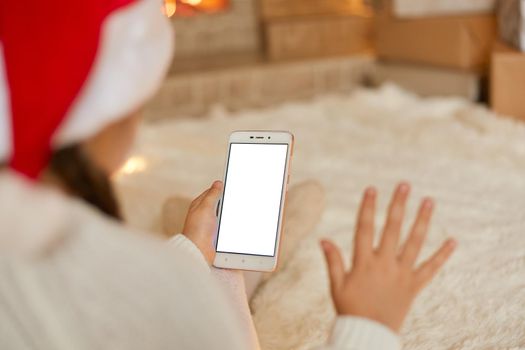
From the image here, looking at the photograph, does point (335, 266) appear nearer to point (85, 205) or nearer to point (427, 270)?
point (427, 270)

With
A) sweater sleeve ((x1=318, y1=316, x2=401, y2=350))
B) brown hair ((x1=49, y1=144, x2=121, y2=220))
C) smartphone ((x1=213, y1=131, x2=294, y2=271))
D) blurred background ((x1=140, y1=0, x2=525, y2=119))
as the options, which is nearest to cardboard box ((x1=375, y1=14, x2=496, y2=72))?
blurred background ((x1=140, y1=0, x2=525, y2=119))

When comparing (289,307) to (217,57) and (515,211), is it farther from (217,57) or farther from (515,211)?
(217,57)

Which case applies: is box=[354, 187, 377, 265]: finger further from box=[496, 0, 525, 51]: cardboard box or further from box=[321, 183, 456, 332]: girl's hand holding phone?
box=[496, 0, 525, 51]: cardboard box

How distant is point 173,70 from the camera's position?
2730 millimetres

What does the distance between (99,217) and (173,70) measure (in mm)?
Result: 2298

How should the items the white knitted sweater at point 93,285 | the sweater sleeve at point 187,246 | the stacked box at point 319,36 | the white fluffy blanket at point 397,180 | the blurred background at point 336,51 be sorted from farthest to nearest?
the stacked box at point 319,36 < the blurred background at point 336,51 < the white fluffy blanket at point 397,180 < the sweater sleeve at point 187,246 < the white knitted sweater at point 93,285

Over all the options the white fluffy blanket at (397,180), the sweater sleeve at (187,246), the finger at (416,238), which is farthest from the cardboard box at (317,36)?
the finger at (416,238)

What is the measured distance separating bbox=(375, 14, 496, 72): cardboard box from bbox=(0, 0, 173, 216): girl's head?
5.72ft

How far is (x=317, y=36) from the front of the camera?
2.91m

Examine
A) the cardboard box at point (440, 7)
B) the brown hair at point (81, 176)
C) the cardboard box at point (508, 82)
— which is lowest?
the cardboard box at point (508, 82)

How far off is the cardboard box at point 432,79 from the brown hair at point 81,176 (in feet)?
5.75

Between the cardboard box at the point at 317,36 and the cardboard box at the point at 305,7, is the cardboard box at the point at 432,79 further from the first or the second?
the cardboard box at the point at 305,7

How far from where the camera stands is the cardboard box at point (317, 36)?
9.39 feet

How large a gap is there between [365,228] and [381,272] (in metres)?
0.04
